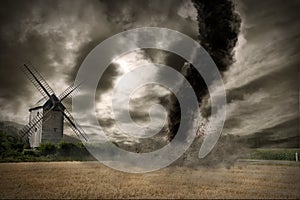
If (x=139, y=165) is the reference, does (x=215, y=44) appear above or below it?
above

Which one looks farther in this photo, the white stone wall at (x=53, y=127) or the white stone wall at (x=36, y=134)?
the white stone wall at (x=53, y=127)

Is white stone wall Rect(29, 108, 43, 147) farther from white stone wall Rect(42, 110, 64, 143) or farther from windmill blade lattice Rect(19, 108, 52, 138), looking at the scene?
white stone wall Rect(42, 110, 64, 143)

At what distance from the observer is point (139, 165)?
22.8 metres

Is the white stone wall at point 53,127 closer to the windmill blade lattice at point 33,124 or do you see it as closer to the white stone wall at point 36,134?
the windmill blade lattice at point 33,124

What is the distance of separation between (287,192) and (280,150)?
93.6ft

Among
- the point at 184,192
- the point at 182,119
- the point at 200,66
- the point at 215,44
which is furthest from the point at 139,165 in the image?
the point at 184,192

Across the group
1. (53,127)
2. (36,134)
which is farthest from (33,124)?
(53,127)

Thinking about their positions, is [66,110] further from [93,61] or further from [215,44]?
[215,44]

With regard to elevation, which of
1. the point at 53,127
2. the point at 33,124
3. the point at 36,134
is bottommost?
the point at 36,134

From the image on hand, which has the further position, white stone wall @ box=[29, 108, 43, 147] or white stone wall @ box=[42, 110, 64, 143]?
white stone wall @ box=[42, 110, 64, 143]

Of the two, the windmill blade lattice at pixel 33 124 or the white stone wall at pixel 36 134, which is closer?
the white stone wall at pixel 36 134

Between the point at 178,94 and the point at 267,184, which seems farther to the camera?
the point at 178,94

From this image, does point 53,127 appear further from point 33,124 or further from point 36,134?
point 33,124

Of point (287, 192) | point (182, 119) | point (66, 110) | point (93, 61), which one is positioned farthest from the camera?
point (66, 110)
